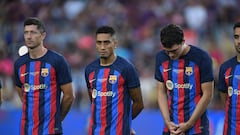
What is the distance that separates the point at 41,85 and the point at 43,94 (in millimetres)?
108

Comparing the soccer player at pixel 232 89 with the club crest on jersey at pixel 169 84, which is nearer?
the soccer player at pixel 232 89

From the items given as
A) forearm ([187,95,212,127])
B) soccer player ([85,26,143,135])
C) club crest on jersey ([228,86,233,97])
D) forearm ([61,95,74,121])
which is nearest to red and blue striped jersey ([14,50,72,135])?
forearm ([61,95,74,121])

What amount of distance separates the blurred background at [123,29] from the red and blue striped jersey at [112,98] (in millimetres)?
4437

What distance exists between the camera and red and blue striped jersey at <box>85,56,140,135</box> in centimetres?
816

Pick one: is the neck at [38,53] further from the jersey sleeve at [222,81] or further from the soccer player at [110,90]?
the jersey sleeve at [222,81]

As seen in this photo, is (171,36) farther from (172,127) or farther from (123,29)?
(123,29)

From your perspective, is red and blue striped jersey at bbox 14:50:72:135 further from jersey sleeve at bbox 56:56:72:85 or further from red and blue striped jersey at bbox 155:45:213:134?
red and blue striped jersey at bbox 155:45:213:134

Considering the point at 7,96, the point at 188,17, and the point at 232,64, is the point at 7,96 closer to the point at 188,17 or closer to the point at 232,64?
the point at 188,17

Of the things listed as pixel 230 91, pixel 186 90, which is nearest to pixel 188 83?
pixel 186 90

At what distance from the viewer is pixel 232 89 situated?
797cm

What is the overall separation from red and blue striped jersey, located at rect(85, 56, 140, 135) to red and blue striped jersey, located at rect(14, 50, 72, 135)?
417mm

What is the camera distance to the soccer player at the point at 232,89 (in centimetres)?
787

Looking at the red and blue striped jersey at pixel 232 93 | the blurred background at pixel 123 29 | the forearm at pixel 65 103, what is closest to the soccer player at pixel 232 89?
the red and blue striped jersey at pixel 232 93

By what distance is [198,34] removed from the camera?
48.5 feet
